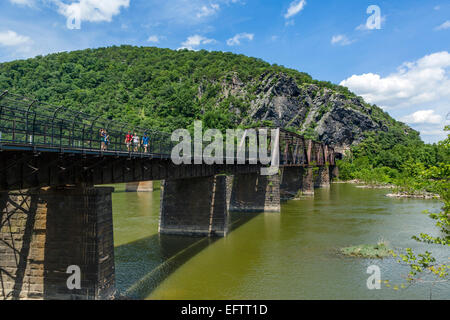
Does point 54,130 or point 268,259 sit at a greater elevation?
point 54,130

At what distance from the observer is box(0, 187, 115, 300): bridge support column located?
14.0 m

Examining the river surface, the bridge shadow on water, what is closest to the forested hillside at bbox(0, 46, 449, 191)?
the river surface

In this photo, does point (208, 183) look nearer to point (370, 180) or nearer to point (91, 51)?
point (370, 180)

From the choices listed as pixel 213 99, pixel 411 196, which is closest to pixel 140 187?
pixel 411 196

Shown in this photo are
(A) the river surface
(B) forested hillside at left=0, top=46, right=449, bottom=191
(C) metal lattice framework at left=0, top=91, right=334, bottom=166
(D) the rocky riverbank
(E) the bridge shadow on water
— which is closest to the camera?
(C) metal lattice framework at left=0, top=91, right=334, bottom=166

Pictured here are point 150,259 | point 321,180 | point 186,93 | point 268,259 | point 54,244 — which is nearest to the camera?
point 54,244

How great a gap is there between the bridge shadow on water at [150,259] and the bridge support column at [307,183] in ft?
118

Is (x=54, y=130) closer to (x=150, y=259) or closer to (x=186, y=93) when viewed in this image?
(x=150, y=259)

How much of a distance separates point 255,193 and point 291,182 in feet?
63.5

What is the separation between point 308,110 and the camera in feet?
431

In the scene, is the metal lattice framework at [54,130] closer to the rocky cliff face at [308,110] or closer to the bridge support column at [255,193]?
the bridge support column at [255,193]

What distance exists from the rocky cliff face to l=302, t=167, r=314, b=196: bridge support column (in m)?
61.1

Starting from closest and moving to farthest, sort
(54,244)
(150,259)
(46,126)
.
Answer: (46,126)
(54,244)
(150,259)

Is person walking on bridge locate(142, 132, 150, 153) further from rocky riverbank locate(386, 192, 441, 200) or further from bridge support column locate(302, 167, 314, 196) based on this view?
rocky riverbank locate(386, 192, 441, 200)
